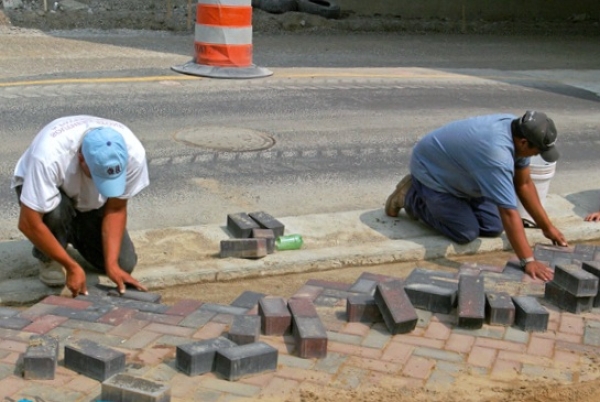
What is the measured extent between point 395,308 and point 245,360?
105 cm

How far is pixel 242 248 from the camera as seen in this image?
620 cm

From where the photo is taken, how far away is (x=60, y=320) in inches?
199

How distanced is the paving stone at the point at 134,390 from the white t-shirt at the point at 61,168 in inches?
55.8

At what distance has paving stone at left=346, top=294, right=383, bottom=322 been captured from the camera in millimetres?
5277

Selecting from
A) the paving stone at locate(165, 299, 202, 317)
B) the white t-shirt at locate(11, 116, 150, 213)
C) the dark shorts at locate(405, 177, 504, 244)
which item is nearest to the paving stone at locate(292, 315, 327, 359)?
the paving stone at locate(165, 299, 202, 317)

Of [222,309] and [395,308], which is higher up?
[395,308]

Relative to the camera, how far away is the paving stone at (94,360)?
4344 millimetres

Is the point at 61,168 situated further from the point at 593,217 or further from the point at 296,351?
the point at 593,217

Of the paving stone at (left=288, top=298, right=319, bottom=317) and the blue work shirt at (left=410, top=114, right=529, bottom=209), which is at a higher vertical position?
the blue work shirt at (left=410, top=114, right=529, bottom=209)

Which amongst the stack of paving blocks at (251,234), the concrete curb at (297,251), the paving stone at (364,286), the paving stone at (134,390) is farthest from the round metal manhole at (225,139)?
the paving stone at (134,390)

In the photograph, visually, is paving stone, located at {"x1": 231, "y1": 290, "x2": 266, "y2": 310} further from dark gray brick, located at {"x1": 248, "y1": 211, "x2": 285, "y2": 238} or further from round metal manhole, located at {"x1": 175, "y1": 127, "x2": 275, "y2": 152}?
round metal manhole, located at {"x1": 175, "y1": 127, "x2": 275, "y2": 152}

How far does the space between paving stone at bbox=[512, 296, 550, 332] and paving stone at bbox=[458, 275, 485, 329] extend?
8.9 inches

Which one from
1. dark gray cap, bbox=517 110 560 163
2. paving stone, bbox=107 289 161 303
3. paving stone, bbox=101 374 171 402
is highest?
dark gray cap, bbox=517 110 560 163

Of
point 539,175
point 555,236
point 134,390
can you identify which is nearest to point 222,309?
point 134,390
